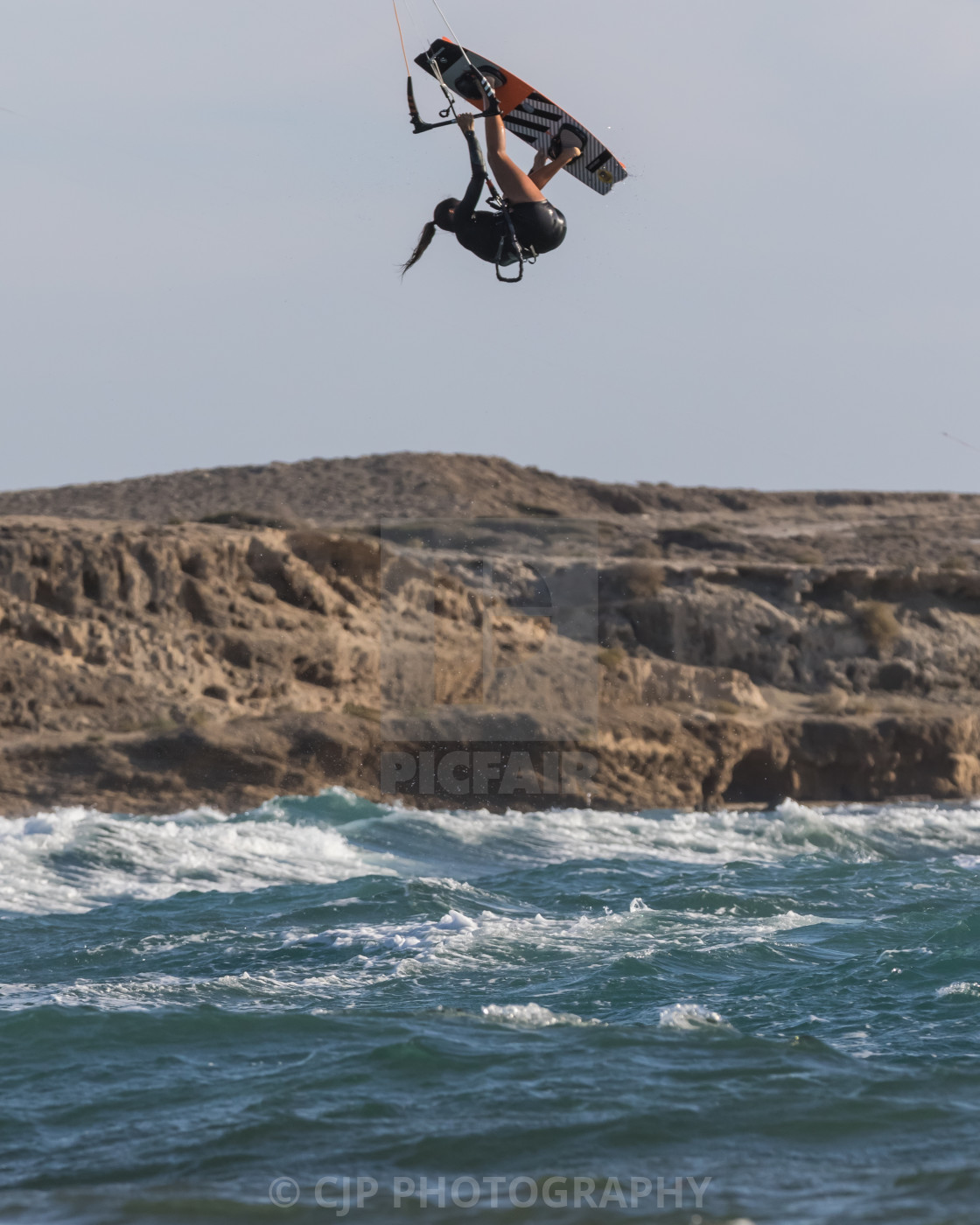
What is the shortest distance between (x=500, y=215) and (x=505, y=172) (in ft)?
0.80

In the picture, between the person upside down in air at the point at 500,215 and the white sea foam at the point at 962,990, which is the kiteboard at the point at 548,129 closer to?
the person upside down in air at the point at 500,215

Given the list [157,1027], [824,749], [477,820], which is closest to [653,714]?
[824,749]

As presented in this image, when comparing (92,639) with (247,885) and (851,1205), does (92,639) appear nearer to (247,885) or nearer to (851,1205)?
(247,885)

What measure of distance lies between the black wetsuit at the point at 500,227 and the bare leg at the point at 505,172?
5 centimetres

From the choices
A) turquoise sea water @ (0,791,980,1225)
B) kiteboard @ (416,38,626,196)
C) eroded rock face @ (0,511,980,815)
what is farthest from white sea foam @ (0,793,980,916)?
kiteboard @ (416,38,626,196)

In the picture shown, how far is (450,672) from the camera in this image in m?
28.2

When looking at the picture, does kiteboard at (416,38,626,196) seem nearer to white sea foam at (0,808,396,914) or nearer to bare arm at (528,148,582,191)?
bare arm at (528,148,582,191)

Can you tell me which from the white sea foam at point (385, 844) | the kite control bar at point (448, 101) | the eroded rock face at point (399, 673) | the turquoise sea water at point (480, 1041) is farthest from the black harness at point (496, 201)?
the eroded rock face at point (399, 673)

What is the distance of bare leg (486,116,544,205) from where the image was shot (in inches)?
300

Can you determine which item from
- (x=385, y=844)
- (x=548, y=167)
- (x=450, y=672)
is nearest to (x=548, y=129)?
(x=548, y=167)

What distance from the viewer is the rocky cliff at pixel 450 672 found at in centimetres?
2469

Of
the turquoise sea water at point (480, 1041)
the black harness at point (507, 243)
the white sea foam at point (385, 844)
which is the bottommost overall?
the white sea foam at point (385, 844)

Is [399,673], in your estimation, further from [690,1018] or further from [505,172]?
[505,172]

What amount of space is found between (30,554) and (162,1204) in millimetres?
21049
